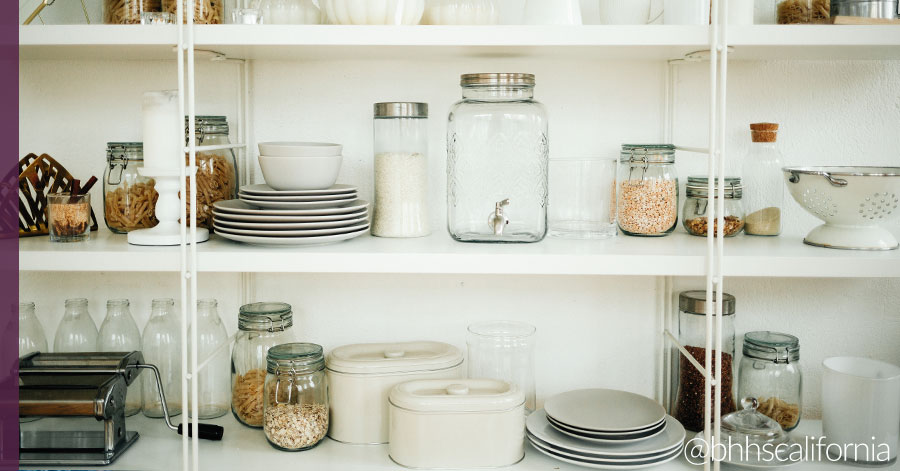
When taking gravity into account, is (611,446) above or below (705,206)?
below

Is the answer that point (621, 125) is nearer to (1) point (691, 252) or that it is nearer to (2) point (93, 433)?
(1) point (691, 252)

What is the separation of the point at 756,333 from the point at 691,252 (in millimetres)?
379

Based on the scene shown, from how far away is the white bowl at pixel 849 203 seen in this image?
4.67 ft

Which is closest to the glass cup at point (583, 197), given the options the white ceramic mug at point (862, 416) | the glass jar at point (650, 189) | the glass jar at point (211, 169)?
the glass jar at point (650, 189)

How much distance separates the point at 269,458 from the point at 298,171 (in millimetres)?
557

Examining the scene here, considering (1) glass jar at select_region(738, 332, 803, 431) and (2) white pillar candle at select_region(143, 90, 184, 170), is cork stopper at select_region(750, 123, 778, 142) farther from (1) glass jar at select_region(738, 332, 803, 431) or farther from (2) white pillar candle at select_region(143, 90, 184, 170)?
(2) white pillar candle at select_region(143, 90, 184, 170)

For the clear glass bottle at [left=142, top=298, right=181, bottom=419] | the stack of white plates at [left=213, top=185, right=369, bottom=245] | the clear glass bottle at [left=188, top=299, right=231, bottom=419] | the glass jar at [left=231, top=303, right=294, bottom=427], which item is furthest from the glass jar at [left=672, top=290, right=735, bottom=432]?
the clear glass bottle at [left=142, top=298, right=181, bottom=419]

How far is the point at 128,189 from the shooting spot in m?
1.59

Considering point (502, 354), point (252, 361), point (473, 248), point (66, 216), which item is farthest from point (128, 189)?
point (502, 354)

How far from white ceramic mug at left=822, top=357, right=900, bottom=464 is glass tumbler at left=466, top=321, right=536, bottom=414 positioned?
592 mm

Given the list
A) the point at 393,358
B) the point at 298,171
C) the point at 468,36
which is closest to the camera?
the point at 468,36

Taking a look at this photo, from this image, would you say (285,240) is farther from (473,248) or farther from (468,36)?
(468,36)

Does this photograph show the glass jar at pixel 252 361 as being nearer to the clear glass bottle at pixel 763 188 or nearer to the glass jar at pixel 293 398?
the glass jar at pixel 293 398

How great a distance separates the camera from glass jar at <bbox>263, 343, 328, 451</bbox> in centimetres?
150
